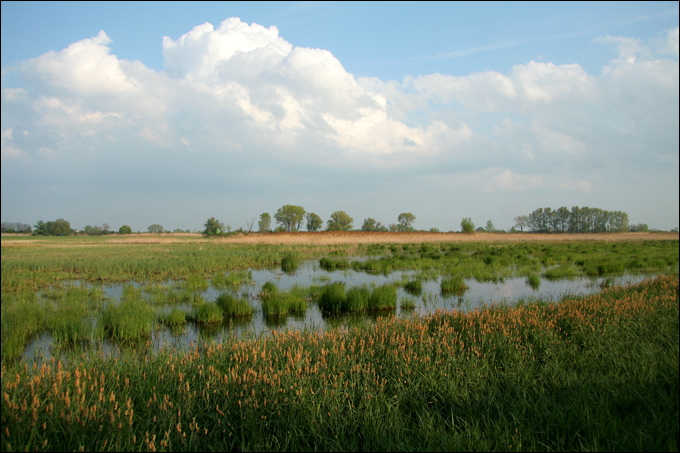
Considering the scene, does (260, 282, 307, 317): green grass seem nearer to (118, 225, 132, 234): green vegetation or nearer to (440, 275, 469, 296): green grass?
(440, 275, 469, 296): green grass

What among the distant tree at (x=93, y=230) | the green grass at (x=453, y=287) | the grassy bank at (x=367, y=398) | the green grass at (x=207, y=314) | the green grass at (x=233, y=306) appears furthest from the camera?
the distant tree at (x=93, y=230)

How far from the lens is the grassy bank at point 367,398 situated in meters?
3.07

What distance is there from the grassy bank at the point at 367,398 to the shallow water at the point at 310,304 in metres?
1.17

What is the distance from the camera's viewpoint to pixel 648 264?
20812 millimetres

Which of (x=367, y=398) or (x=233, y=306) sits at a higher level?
(x=367, y=398)

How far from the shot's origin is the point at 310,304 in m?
12.3

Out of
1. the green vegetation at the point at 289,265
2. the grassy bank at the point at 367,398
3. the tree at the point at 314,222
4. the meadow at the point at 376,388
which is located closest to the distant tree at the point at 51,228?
the tree at the point at 314,222

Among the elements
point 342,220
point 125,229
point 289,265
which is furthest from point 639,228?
point 125,229

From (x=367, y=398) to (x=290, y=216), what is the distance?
83268mm

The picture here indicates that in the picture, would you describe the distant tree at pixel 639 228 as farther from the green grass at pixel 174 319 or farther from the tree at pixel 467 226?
the green grass at pixel 174 319

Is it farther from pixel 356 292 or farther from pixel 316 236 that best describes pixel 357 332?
pixel 316 236

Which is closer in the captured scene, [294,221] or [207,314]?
[207,314]

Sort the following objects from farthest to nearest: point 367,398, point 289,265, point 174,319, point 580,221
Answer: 1. point 580,221
2. point 289,265
3. point 174,319
4. point 367,398

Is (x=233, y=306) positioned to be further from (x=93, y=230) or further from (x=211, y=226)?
(x=93, y=230)
